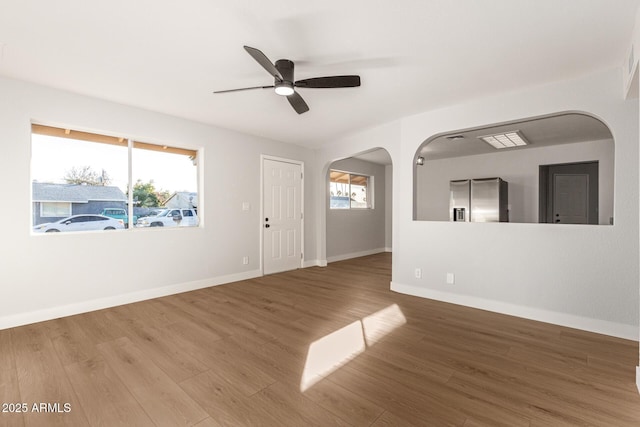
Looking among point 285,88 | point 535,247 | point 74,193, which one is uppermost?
point 285,88

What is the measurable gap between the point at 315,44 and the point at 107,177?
3.26 meters

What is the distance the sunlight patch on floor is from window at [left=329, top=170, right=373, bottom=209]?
409 cm

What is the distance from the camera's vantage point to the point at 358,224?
7.82m

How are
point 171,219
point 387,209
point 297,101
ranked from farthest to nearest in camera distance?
point 387,209 < point 171,219 < point 297,101

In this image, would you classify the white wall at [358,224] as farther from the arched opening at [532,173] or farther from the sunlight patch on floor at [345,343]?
the sunlight patch on floor at [345,343]

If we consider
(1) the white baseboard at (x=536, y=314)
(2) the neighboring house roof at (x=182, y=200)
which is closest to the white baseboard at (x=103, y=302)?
(2) the neighboring house roof at (x=182, y=200)

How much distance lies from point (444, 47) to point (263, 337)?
3128 mm

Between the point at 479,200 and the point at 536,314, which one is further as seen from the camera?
the point at 479,200

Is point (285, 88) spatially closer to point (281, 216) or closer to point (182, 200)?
point (182, 200)

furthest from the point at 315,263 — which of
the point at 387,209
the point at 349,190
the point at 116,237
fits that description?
the point at 116,237

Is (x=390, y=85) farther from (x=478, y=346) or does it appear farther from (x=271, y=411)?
(x=271, y=411)

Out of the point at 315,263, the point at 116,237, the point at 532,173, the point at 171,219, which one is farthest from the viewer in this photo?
the point at 315,263

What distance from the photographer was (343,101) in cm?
371

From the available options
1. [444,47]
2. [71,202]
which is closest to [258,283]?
[71,202]
